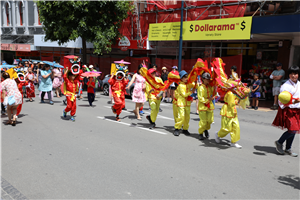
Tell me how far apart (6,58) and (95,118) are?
29.9m

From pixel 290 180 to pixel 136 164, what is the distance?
277 cm

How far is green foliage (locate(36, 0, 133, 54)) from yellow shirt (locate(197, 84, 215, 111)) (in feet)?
40.5

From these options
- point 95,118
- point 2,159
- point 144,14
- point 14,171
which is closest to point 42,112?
point 95,118

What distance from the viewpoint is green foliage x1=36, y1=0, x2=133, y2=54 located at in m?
17.0

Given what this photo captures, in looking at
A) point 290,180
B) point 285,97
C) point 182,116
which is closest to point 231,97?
point 285,97

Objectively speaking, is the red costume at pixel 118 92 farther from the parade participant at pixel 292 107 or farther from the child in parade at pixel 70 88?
the parade participant at pixel 292 107

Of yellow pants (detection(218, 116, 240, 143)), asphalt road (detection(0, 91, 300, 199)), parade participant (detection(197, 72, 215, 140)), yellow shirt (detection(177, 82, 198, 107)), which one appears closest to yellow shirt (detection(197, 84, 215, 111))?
parade participant (detection(197, 72, 215, 140))

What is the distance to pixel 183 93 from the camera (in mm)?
7059

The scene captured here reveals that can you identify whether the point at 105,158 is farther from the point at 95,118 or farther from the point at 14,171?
the point at 95,118

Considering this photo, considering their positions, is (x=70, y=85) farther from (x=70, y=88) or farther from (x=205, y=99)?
(x=205, y=99)

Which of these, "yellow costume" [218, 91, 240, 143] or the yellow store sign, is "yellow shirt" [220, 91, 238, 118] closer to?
"yellow costume" [218, 91, 240, 143]

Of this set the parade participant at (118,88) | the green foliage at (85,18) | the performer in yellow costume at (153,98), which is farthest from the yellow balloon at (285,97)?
the green foliage at (85,18)

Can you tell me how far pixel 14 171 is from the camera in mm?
5102

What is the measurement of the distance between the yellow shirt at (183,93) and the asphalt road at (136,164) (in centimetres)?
93
